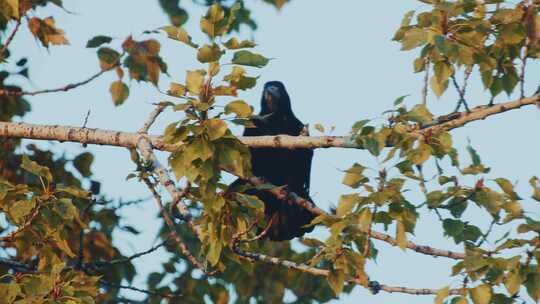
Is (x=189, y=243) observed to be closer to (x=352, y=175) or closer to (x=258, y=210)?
(x=258, y=210)

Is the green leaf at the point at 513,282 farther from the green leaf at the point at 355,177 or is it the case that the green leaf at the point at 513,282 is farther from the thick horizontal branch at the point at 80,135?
the thick horizontal branch at the point at 80,135

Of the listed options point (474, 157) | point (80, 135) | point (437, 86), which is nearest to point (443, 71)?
point (437, 86)

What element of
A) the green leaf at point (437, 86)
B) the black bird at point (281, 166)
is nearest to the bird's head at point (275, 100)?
the black bird at point (281, 166)

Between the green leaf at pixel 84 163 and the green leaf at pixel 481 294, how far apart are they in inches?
168

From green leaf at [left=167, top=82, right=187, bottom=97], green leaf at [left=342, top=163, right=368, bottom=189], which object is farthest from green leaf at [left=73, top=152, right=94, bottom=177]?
green leaf at [left=342, top=163, right=368, bottom=189]

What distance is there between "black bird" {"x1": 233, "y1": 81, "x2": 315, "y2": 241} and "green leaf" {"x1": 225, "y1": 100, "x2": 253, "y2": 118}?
1.45 meters

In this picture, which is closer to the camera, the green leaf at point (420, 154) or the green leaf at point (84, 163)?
the green leaf at point (420, 154)

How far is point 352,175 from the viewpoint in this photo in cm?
→ 429

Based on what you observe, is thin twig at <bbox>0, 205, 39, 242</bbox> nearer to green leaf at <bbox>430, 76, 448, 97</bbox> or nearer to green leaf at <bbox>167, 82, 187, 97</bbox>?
green leaf at <bbox>167, 82, 187, 97</bbox>

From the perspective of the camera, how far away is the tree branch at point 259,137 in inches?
184

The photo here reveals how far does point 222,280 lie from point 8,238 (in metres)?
4.09

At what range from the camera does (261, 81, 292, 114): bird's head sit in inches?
318

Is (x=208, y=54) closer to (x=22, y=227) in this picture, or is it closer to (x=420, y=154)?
(x=420, y=154)

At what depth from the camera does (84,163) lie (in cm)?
784
